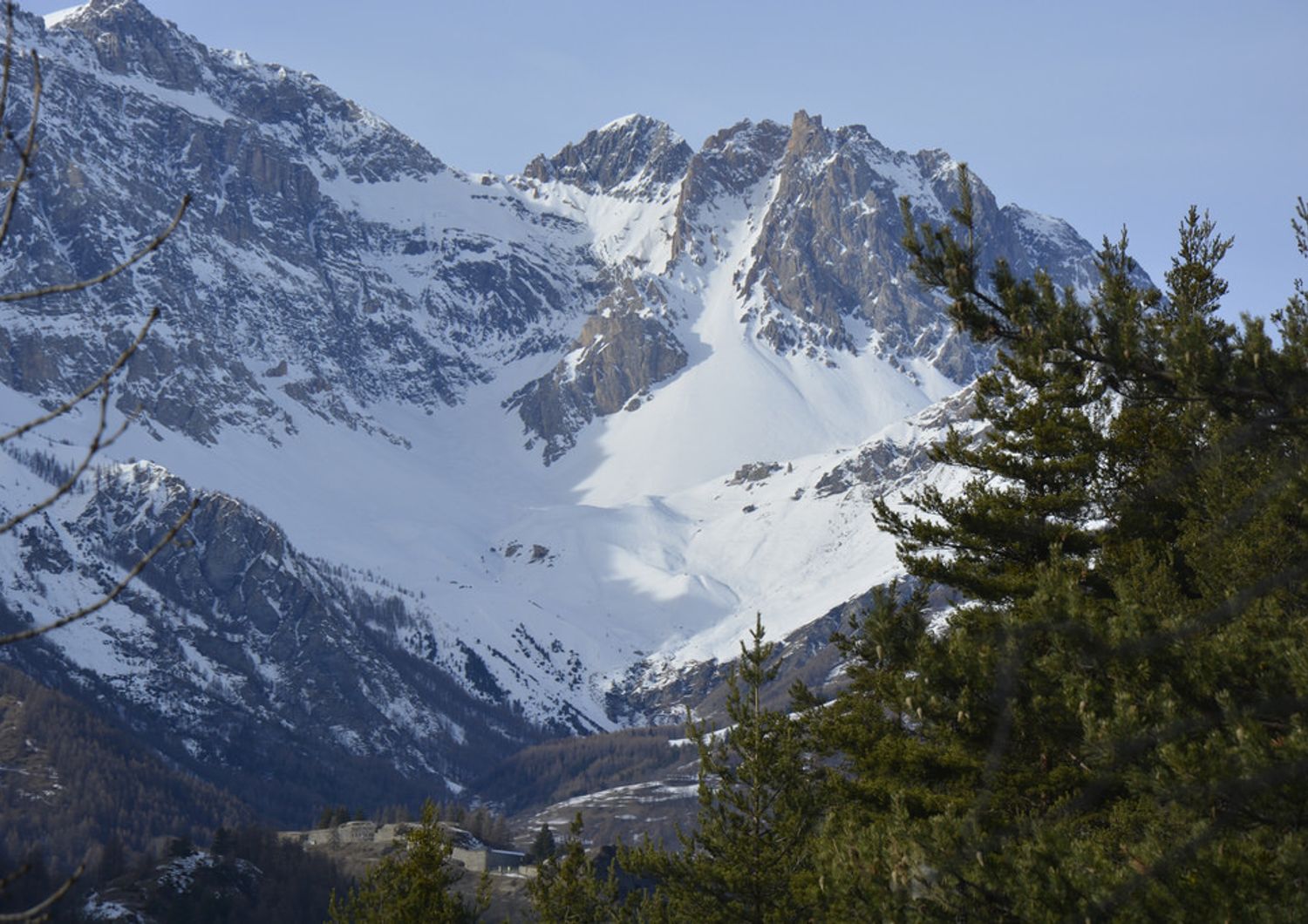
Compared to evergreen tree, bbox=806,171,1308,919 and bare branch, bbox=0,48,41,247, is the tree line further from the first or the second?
bare branch, bbox=0,48,41,247

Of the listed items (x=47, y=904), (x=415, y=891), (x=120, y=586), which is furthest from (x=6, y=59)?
(x=415, y=891)

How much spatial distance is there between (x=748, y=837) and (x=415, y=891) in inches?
255

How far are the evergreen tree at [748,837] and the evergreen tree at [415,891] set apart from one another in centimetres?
359

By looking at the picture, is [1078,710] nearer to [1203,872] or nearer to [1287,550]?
[1203,872]

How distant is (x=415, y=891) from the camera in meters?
28.3

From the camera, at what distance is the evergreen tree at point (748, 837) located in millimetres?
27328

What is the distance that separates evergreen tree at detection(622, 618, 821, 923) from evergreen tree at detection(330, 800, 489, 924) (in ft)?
11.8

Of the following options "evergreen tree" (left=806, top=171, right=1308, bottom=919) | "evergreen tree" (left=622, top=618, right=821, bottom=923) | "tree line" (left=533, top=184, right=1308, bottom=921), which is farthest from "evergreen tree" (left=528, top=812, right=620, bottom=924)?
"evergreen tree" (left=806, top=171, right=1308, bottom=919)

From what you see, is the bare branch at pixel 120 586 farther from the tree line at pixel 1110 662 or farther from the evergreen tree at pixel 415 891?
the evergreen tree at pixel 415 891

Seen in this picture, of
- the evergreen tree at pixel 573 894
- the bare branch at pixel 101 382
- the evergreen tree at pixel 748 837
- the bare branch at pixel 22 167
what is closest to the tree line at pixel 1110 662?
the evergreen tree at pixel 748 837

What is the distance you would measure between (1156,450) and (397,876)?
1633cm

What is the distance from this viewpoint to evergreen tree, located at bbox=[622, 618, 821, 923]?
27.3 meters

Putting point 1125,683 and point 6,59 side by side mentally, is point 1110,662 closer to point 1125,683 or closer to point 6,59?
point 1125,683

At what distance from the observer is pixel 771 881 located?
27500 millimetres
